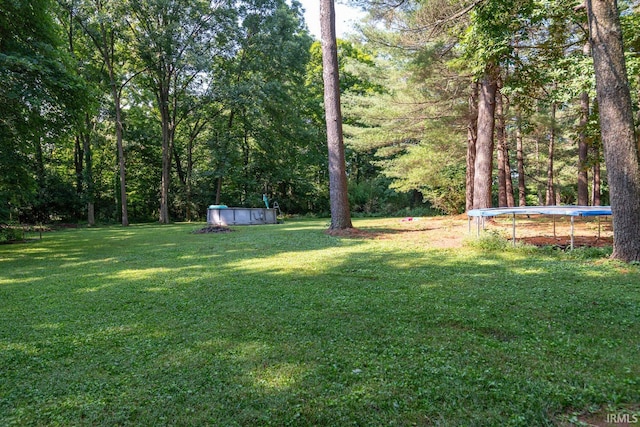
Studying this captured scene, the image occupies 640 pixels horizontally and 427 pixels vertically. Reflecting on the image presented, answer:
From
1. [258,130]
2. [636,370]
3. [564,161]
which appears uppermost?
[258,130]

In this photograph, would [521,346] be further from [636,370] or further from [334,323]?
[334,323]

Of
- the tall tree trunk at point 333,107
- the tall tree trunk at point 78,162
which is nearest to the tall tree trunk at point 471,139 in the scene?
the tall tree trunk at point 333,107

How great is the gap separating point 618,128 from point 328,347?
4907mm

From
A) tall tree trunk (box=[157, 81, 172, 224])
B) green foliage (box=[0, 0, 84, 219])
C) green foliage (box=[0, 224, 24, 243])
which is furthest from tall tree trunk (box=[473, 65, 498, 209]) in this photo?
tall tree trunk (box=[157, 81, 172, 224])

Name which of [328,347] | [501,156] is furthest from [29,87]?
[501,156]

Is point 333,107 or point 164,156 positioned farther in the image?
point 164,156

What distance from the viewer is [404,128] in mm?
14438

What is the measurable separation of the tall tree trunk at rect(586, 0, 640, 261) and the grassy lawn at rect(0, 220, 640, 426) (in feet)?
2.07

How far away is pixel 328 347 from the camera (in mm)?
2443

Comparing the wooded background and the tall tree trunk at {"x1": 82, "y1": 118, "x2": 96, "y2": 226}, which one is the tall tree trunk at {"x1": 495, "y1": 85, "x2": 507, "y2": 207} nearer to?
the wooded background

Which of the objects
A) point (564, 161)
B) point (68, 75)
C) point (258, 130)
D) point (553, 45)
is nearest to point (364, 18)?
point (553, 45)

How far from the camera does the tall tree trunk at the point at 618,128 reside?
4.73m

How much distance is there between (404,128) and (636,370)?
43.3 feet

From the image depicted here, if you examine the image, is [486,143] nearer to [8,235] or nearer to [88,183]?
[8,235]
